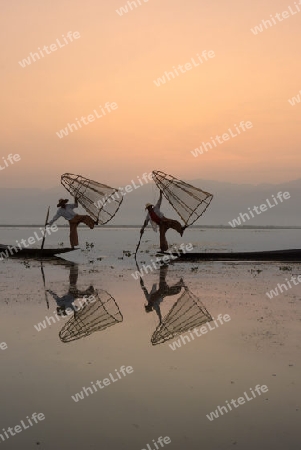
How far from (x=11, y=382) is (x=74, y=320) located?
421 centimetres

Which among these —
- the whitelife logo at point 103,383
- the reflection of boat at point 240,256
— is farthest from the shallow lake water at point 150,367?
the reflection of boat at point 240,256

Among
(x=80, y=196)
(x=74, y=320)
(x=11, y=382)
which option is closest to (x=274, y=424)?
(x=11, y=382)

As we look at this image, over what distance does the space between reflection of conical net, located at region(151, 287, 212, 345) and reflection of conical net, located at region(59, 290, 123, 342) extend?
4.05 feet

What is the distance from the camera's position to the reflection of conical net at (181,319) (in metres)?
10.7

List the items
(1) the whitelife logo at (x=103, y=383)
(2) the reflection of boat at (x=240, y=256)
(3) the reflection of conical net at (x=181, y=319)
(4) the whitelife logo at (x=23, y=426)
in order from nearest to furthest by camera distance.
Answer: (4) the whitelife logo at (x=23, y=426)
(1) the whitelife logo at (x=103, y=383)
(3) the reflection of conical net at (x=181, y=319)
(2) the reflection of boat at (x=240, y=256)

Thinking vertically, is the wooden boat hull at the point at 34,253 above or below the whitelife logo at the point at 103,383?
above

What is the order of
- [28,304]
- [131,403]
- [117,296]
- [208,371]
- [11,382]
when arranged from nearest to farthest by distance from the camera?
[131,403]
[11,382]
[208,371]
[28,304]
[117,296]

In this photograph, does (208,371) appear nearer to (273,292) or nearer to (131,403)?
(131,403)

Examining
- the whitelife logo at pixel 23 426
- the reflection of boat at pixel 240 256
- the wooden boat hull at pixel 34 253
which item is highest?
the wooden boat hull at pixel 34 253

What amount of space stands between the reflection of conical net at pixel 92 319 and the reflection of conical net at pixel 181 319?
1.23m

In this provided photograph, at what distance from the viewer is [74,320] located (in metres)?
11.9

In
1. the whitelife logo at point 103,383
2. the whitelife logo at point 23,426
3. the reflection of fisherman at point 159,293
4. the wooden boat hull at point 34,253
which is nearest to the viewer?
the whitelife logo at point 23,426

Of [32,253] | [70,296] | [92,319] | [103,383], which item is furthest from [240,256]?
[103,383]

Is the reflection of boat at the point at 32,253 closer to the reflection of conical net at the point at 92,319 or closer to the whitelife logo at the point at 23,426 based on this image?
the reflection of conical net at the point at 92,319
